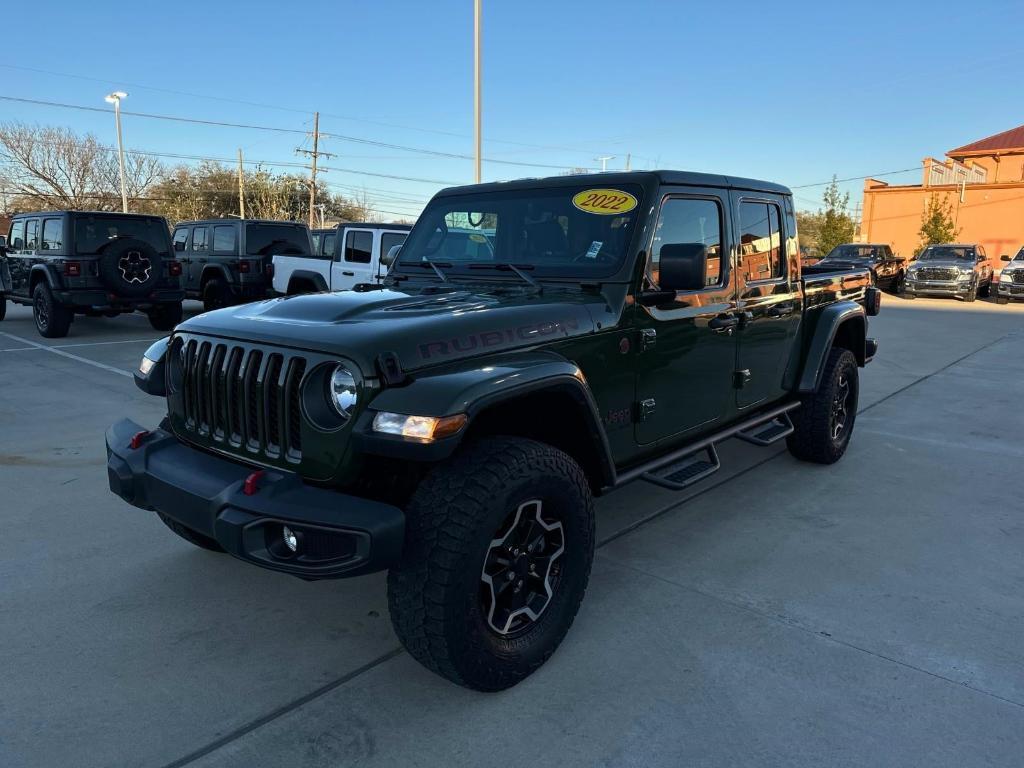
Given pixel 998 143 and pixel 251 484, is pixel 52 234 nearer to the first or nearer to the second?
pixel 251 484

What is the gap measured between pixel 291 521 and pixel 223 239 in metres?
12.3

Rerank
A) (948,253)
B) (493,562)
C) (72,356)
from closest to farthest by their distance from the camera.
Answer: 1. (493,562)
2. (72,356)
3. (948,253)

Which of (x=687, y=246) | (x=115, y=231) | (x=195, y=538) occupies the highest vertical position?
(x=115, y=231)

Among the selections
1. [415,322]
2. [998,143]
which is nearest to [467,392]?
[415,322]

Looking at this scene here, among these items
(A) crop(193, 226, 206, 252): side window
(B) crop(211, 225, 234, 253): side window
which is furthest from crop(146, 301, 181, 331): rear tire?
(A) crop(193, 226, 206, 252): side window

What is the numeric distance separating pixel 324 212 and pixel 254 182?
513 cm

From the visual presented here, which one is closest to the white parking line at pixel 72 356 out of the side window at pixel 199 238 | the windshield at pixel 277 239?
the side window at pixel 199 238

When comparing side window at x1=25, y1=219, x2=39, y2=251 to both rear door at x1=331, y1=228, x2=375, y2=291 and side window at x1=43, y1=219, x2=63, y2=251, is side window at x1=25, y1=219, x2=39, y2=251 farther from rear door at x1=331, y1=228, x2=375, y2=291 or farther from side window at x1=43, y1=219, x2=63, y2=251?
rear door at x1=331, y1=228, x2=375, y2=291

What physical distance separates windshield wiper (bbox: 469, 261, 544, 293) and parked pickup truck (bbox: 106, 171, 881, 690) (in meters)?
0.01

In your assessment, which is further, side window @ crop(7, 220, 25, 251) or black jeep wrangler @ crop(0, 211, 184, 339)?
side window @ crop(7, 220, 25, 251)

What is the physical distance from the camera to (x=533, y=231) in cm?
351

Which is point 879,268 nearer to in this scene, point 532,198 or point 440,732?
point 532,198

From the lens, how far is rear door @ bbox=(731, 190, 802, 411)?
393 centimetres

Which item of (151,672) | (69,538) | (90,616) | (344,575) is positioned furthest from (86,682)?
(69,538)
